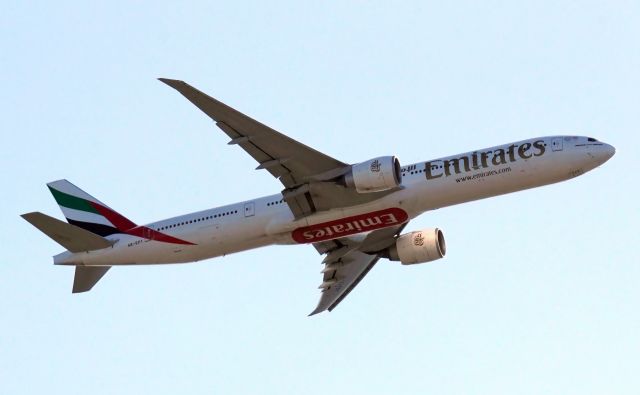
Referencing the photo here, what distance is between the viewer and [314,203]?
1795 inches

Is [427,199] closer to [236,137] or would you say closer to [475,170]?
[475,170]

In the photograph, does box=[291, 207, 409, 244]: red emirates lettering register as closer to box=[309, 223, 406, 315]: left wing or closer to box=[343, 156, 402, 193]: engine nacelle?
box=[343, 156, 402, 193]: engine nacelle

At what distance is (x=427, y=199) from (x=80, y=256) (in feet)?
51.2

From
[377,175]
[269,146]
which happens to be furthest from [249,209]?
[377,175]

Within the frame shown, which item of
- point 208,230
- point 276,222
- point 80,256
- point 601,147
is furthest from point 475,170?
point 80,256

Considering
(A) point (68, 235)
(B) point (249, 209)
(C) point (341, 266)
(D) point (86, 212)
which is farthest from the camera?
(C) point (341, 266)

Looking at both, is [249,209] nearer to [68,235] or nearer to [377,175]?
[377,175]

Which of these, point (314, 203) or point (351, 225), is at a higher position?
point (314, 203)

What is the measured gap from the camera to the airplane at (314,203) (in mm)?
43531

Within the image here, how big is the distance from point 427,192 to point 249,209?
7688mm

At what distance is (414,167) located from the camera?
4503 centimetres

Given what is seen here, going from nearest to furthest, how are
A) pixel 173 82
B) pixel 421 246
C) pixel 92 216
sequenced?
pixel 173 82, pixel 421 246, pixel 92 216

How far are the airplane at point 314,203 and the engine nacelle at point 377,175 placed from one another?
5 centimetres

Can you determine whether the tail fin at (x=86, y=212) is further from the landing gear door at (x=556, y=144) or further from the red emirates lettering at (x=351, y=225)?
the landing gear door at (x=556, y=144)
